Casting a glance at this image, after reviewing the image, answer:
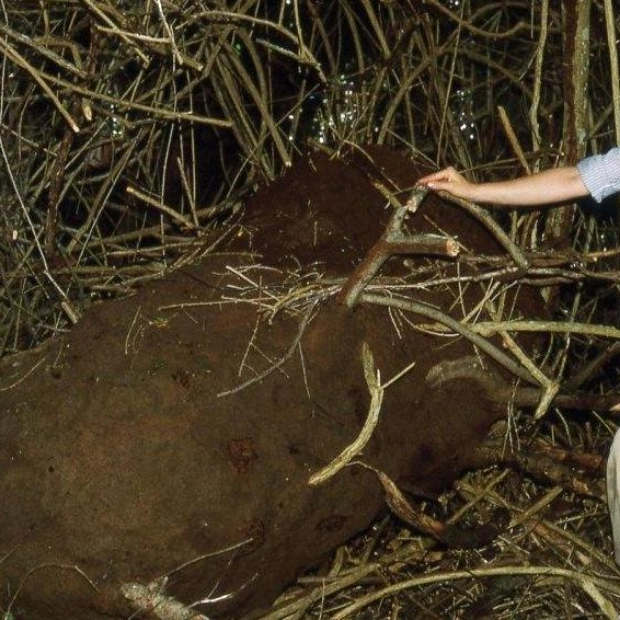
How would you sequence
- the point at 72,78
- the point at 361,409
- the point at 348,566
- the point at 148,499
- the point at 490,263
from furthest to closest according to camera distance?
the point at 72,78
the point at 348,566
the point at 490,263
the point at 361,409
the point at 148,499

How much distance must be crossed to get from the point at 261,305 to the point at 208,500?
1.54 feet

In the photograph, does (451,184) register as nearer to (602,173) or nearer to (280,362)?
(602,173)

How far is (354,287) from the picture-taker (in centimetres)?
215

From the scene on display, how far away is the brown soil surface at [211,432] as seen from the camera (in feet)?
6.21

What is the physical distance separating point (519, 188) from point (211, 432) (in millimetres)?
1035

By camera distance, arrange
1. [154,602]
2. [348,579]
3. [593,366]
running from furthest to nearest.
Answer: [593,366] < [348,579] < [154,602]

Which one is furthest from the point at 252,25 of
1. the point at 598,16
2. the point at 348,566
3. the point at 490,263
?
the point at 348,566

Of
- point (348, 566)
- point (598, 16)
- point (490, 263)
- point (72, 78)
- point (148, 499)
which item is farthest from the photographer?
point (598, 16)

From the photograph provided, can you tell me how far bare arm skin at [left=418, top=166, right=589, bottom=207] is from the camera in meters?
2.32

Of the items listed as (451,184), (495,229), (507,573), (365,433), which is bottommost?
(507,573)

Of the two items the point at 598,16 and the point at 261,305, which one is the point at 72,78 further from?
the point at 598,16

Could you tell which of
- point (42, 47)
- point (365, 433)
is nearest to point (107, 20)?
point (42, 47)

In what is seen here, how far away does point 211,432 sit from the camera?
1.95 m

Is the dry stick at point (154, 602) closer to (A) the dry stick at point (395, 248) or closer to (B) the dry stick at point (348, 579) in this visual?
(B) the dry stick at point (348, 579)
